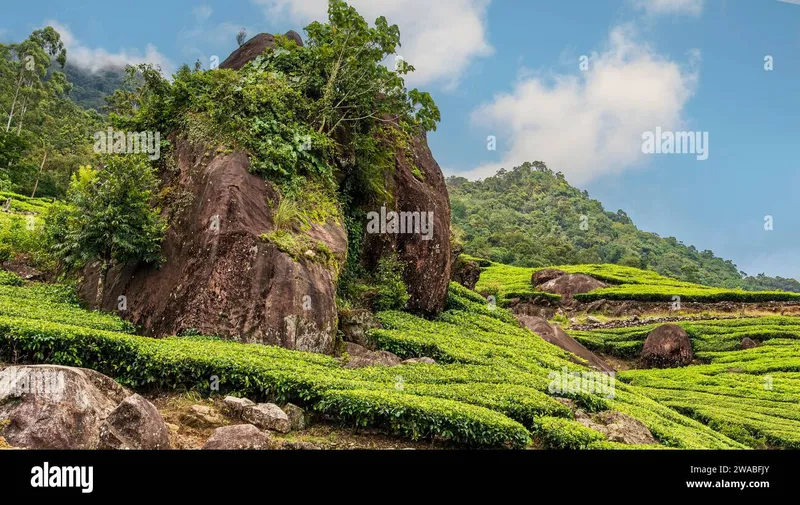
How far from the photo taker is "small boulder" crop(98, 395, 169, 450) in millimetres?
6844

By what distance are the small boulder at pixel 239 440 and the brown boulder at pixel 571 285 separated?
133 feet

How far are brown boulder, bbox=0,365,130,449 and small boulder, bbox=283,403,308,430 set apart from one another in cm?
263

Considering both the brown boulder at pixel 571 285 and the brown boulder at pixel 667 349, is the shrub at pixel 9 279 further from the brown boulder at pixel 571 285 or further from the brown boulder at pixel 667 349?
the brown boulder at pixel 571 285

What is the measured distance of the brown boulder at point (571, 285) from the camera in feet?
151

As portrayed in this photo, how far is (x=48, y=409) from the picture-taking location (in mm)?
6828

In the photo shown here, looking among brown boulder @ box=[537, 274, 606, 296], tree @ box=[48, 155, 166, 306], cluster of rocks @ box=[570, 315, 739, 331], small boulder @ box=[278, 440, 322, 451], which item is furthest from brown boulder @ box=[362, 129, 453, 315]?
brown boulder @ box=[537, 274, 606, 296]

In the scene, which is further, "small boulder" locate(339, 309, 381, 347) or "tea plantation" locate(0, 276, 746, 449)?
"small boulder" locate(339, 309, 381, 347)

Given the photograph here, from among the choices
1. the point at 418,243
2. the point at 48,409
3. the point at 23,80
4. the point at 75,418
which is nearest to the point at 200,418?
the point at 75,418

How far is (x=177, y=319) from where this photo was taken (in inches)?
500

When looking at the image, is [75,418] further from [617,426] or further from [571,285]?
[571,285]

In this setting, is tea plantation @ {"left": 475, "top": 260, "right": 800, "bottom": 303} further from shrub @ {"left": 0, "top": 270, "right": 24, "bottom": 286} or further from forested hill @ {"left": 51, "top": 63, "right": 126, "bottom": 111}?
forested hill @ {"left": 51, "top": 63, "right": 126, "bottom": 111}

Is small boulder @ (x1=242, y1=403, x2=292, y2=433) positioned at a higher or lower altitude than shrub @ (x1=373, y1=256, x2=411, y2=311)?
lower

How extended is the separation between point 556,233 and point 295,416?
92.6 meters
